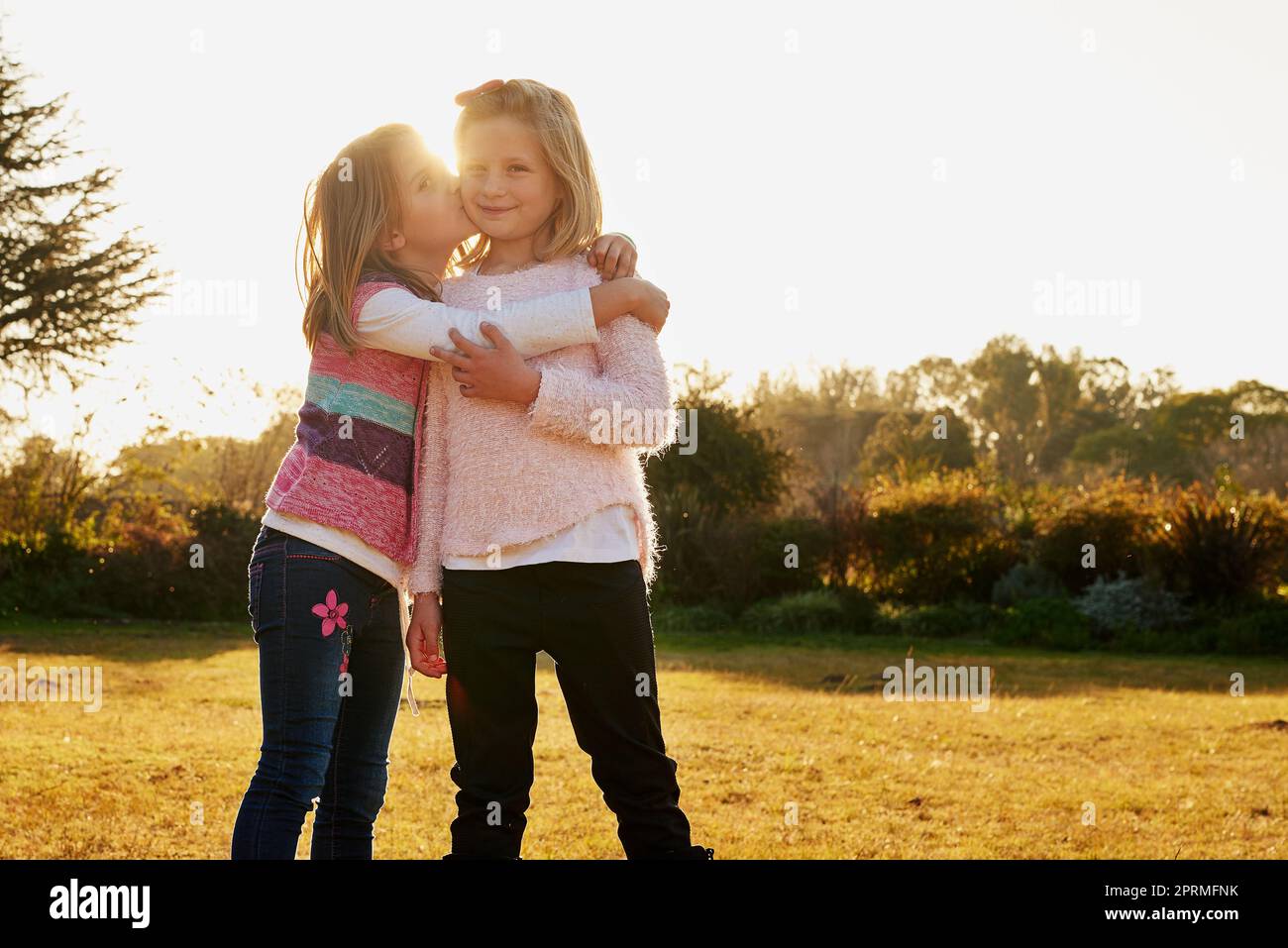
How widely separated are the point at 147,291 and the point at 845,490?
36.4 feet

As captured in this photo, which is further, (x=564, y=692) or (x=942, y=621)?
(x=942, y=621)

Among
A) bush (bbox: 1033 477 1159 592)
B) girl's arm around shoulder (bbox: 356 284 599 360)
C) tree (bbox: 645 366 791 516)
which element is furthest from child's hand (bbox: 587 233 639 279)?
tree (bbox: 645 366 791 516)

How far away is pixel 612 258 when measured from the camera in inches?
93.9

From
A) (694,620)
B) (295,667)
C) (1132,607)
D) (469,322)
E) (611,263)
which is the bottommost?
(694,620)

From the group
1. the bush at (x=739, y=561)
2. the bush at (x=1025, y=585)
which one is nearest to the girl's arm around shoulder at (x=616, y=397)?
the bush at (x=1025, y=585)

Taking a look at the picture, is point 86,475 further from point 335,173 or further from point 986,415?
point 986,415

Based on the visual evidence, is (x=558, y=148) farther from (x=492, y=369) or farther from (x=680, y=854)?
(x=680, y=854)

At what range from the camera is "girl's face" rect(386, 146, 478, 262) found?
243cm

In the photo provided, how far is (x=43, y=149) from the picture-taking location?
18.6 m

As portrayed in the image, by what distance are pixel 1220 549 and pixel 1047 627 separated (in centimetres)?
210

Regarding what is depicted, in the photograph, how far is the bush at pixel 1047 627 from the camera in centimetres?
1159

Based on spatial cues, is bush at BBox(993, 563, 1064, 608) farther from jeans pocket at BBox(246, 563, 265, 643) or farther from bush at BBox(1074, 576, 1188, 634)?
jeans pocket at BBox(246, 563, 265, 643)

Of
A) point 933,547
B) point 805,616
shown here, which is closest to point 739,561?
point 805,616

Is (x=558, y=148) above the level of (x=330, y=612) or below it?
above
